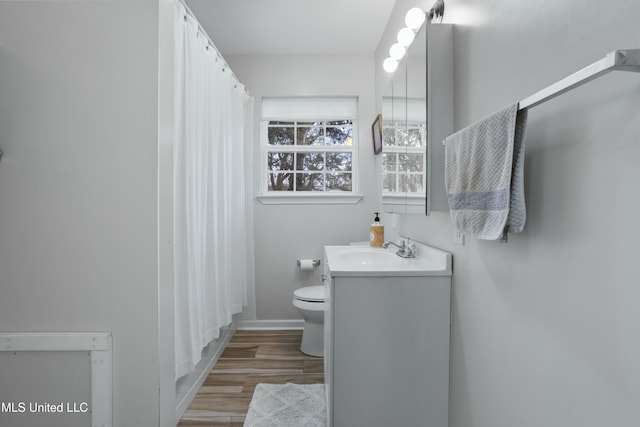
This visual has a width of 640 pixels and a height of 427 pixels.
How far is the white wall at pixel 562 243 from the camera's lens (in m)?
0.58

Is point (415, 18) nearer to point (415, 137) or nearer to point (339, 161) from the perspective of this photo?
point (415, 137)

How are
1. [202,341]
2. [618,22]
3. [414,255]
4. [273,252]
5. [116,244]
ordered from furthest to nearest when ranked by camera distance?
[273,252], [202,341], [414,255], [116,244], [618,22]

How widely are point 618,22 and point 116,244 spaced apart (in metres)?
1.60

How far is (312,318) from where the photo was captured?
221cm

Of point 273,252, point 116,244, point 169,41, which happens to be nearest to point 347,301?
point 116,244

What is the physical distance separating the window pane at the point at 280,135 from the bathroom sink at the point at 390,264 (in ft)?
4.45

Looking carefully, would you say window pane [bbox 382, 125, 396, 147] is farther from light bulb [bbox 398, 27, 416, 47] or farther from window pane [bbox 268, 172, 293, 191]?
Answer: window pane [bbox 268, 172, 293, 191]

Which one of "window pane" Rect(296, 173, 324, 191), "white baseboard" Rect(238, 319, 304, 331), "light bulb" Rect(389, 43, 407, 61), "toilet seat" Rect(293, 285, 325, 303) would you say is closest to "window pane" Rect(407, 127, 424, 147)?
"light bulb" Rect(389, 43, 407, 61)

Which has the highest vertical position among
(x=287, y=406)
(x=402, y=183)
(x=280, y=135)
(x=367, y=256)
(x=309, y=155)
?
(x=280, y=135)

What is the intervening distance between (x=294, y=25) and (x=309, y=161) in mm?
1078

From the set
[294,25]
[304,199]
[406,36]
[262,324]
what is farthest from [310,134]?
[262,324]

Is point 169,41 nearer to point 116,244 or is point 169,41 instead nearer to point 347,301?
point 116,244

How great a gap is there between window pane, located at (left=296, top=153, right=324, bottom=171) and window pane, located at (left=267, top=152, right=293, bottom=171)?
7cm

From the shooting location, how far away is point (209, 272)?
73.5 inches
